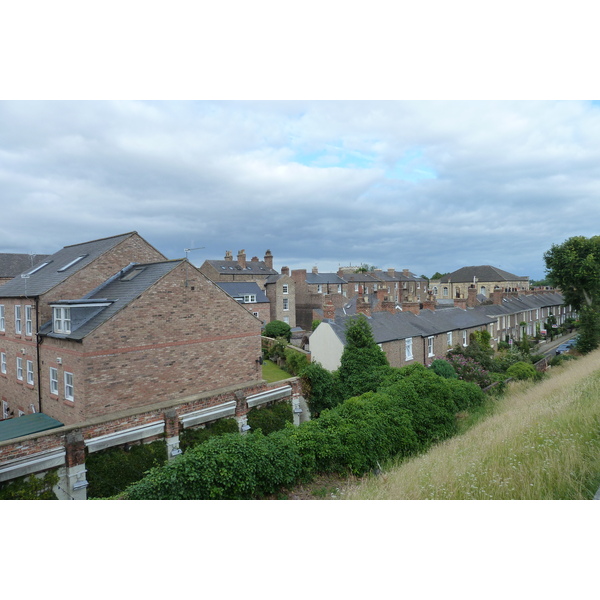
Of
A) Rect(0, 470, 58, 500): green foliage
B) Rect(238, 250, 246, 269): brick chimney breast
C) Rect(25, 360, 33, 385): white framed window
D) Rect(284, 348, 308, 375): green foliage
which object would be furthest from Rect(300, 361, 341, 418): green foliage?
Rect(238, 250, 246, 269): brick chimney breast

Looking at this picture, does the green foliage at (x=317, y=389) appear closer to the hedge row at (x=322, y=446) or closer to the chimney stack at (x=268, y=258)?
the hedge row at (x=322, y=446)

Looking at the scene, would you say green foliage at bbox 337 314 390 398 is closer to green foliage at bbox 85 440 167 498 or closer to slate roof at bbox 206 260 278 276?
green foliage at bbox 85 440 167 498

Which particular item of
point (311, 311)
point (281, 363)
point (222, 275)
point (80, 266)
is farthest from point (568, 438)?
point (222, 275)

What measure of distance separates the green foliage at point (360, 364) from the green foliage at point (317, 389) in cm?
88

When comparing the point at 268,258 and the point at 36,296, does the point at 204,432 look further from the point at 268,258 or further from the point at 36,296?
the point at 268,258

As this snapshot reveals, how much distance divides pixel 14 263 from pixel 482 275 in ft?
239

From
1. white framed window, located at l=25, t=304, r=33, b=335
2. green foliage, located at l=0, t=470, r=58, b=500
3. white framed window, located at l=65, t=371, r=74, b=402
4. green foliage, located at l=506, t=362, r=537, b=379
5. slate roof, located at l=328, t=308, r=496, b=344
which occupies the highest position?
white framed window, located at l=25, t=304, r=33, b=335

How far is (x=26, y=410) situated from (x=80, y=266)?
21.8ft

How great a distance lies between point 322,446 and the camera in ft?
33.3

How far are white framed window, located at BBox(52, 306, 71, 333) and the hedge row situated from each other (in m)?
8.74

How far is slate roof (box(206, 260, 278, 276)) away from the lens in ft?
180

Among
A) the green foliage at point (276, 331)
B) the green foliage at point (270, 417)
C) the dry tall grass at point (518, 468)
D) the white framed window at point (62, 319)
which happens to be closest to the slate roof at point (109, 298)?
the white framed window at point (62, 319)

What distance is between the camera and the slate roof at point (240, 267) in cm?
5487

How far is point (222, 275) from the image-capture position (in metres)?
53.3
